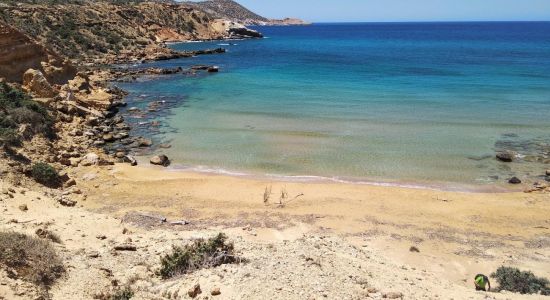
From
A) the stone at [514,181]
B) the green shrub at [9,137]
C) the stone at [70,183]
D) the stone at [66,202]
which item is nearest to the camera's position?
the stone at [66,202]

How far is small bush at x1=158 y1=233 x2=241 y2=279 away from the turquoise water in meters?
8.90

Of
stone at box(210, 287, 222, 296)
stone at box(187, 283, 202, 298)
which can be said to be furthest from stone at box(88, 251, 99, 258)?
stone at box(210, 287, 222, 296)

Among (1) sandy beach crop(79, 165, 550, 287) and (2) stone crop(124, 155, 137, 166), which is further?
(2) stone crop(124, 155, 137, 166)

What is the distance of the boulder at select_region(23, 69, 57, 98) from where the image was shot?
2320 centimetres

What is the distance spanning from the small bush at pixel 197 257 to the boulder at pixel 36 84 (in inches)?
682

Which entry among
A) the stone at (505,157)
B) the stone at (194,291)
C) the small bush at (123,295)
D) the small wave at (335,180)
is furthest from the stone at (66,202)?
the stone at (505,157)

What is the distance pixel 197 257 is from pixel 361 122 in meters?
18.7

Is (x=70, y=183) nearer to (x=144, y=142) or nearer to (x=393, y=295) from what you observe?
(x=144, y=142)

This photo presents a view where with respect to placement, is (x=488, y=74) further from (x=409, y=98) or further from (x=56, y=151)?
(x=56, y=151)

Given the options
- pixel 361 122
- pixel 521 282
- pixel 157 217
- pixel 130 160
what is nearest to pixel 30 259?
pixel 157 217

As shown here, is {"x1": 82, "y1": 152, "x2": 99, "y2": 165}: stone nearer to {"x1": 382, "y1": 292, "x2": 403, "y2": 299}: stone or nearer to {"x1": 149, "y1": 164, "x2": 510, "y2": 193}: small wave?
{"x1": 149, "y1": 164, "x2": 510, "y2": 193}: small wave

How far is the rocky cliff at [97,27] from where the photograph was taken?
49469 mm

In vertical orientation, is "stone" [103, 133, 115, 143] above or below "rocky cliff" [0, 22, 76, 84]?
below

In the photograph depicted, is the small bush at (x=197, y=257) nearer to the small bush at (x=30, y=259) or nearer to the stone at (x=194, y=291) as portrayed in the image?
the stone at (x=194, y=291)
